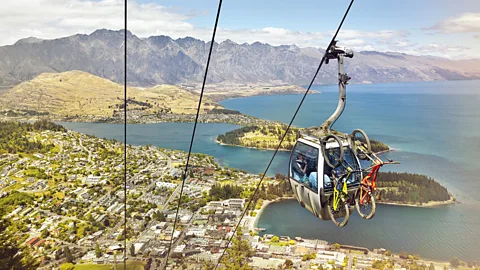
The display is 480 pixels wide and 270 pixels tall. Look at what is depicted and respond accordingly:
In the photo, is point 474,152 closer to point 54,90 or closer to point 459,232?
point 459,232

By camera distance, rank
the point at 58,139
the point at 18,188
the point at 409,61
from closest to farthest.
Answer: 1. the point at 18,188
2. the point at 58,139
3. the point at 409,61

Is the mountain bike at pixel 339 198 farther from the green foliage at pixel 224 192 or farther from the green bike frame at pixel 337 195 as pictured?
the green foliage at pixel 224 192

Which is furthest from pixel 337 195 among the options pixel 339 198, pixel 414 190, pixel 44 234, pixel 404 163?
pixel 404 163

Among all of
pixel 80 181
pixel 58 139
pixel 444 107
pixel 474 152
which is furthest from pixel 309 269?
pixel 444 107

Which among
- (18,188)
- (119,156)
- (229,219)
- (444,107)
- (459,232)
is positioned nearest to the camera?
(459,232)

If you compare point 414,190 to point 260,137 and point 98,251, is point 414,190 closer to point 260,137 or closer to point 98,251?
point 98,251

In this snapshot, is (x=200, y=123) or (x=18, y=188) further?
(x=200, y=123)

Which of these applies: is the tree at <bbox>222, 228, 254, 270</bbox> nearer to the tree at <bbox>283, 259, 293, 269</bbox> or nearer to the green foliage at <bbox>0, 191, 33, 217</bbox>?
the tree at <bbox>283, 259, 293, 269</bbox>
